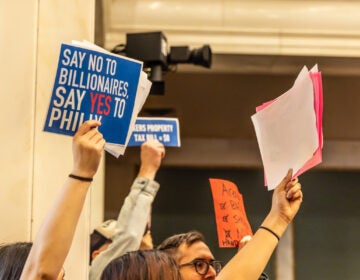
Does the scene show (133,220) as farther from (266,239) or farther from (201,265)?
(266,239)

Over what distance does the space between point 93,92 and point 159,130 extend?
1.09 m

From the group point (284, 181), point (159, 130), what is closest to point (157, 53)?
point (159, 130)

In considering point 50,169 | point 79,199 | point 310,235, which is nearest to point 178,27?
point 310,235

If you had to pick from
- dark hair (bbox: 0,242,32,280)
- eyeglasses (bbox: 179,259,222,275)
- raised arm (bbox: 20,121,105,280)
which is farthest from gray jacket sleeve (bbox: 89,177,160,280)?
raised arm (bbox: 20,121,105,280)

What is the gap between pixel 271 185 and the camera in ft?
4.80

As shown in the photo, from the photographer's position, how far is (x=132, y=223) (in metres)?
1.95

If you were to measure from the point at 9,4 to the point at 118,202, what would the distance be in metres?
2.86

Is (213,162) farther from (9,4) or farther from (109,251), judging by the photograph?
(9,4)

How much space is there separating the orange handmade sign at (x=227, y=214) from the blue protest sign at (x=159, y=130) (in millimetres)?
631

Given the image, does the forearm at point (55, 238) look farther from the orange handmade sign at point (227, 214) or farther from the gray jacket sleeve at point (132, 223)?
the gray jacket sleeve at point (132, 223)

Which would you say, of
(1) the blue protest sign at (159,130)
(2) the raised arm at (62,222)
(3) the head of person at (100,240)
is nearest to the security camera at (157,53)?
(1) the blue protest sign at (159,130)

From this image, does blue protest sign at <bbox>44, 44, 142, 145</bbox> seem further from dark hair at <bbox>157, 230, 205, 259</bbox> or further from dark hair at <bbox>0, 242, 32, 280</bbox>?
dark hair at <bbox>157, 230, 205, 259</bbox>

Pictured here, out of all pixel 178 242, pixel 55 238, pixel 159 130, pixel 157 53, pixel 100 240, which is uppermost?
pixel 157 53

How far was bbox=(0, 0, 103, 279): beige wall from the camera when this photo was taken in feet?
5.52
